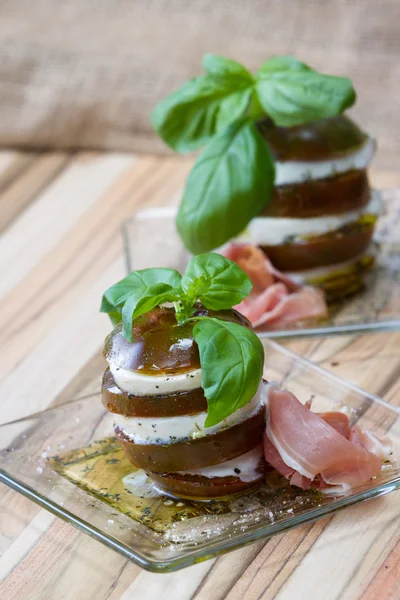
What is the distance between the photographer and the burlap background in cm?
421

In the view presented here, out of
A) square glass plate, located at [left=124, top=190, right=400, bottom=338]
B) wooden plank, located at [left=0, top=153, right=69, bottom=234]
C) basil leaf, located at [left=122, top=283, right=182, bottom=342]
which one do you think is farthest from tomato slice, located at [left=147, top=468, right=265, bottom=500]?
wooden plank, located at [left=0, top=153, right=69, bottom=234]

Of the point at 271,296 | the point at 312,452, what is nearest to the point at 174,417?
the point at 312,452

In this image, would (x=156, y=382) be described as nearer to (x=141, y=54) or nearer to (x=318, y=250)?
(x=318, y=250)

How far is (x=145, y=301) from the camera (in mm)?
2041

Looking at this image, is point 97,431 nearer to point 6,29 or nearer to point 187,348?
point 187,348

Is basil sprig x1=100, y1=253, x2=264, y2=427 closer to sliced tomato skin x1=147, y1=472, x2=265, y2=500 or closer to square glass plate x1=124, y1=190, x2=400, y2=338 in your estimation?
sliced tomato skin x1=147, y1=472, x2=265, y2=500

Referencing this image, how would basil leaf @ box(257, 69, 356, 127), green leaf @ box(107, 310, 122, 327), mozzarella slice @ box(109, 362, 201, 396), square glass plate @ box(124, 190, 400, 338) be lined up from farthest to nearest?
square glass plate @ box(124, 190, 400, 338), basil leaf @ box(257, 69, 356, 127), green leaf @ box(107, 310, 122, 327), mozzarella slice @ box(109, 362, 201, 396)

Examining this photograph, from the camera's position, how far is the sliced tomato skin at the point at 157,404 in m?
2.03

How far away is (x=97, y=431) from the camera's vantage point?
2404 mm

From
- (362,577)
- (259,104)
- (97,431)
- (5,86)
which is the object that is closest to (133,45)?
(5,86)

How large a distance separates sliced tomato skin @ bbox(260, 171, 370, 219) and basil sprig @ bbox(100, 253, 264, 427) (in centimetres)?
83

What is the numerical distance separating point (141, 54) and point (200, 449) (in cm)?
285

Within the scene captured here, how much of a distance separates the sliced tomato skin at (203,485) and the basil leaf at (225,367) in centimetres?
16

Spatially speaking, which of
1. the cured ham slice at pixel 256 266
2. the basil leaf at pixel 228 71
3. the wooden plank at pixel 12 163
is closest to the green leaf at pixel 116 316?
the cured ham slice at pixel 256 266
